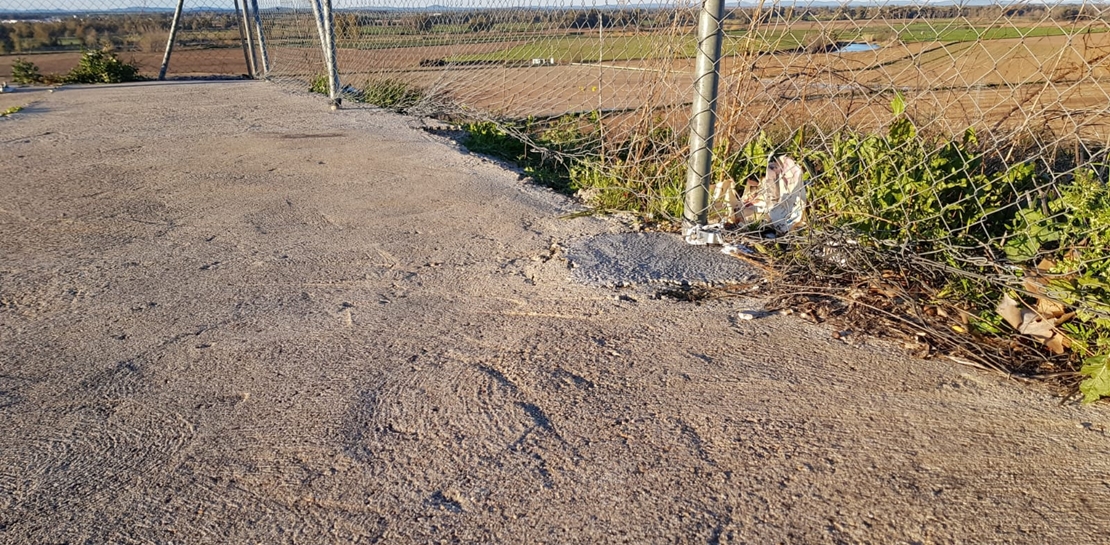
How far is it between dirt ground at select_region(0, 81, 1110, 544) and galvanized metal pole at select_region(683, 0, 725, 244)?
461 millimetres

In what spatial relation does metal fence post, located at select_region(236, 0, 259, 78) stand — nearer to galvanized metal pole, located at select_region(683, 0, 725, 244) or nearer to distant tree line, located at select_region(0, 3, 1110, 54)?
distant tree line, located at select_region(0, 3, 1110, 54)

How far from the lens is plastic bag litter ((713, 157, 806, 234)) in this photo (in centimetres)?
326

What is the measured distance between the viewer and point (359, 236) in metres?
3.46

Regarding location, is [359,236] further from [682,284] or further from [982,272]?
[982,272]

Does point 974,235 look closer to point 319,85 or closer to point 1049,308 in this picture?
point 1049,308

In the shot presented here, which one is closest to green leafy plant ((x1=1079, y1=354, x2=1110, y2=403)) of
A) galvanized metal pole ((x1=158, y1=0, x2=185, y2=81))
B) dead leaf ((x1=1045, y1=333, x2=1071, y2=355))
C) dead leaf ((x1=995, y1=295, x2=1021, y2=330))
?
dead leaf ((x1=1045, y1=333, x2=1071, y2=355))

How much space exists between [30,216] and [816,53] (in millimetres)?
3482

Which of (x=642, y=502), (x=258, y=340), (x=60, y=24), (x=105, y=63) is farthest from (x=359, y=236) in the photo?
(x=60, y=24)

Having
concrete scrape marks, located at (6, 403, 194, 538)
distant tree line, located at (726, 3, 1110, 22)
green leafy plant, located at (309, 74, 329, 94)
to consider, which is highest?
distant tree line, located at (726, 3, 1110, 22)

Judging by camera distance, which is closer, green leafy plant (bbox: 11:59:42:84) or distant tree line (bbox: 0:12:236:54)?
green leafy plant (bbox: 11:59:42:84)

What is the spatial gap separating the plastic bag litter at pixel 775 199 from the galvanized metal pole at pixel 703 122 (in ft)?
0.50

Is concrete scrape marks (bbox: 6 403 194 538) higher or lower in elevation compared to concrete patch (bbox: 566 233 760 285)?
higher

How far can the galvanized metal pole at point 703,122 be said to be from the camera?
10.1ft

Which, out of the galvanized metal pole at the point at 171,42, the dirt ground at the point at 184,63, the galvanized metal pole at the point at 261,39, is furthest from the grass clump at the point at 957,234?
the dirt ground at the point at 184,63
